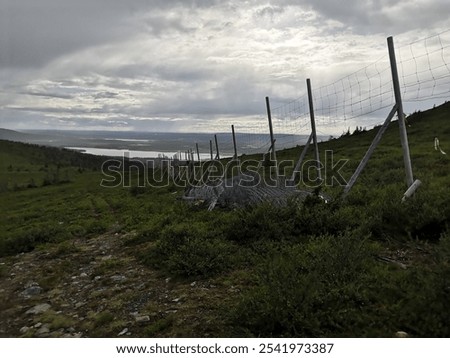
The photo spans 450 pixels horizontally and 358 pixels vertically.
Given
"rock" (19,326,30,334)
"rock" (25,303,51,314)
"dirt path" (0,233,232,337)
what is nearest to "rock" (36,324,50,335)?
"dirt path" (0,233,232,337)

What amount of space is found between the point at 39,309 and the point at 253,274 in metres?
2.90

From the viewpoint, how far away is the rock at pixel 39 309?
490cm

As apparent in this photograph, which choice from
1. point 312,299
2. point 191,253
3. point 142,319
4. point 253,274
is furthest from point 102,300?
point 312,299

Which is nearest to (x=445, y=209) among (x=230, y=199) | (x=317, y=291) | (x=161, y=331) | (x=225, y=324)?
(x=317, y=291)

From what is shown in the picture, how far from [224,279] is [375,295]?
6.79 feet

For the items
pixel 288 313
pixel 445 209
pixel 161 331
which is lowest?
pixel 161 331

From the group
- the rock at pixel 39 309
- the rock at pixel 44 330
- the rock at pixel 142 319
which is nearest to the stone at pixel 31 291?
the rock at pixel 39 309

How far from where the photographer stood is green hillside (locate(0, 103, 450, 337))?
11.5 feet

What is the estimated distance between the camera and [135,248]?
24.8ft

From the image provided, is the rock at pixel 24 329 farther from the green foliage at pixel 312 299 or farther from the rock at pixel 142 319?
the green foliage at pixel 312 299

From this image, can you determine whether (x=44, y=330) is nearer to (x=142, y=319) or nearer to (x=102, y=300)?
(x=102, y=300)

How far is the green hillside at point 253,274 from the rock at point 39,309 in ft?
0.24

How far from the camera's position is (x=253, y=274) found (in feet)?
16.3
